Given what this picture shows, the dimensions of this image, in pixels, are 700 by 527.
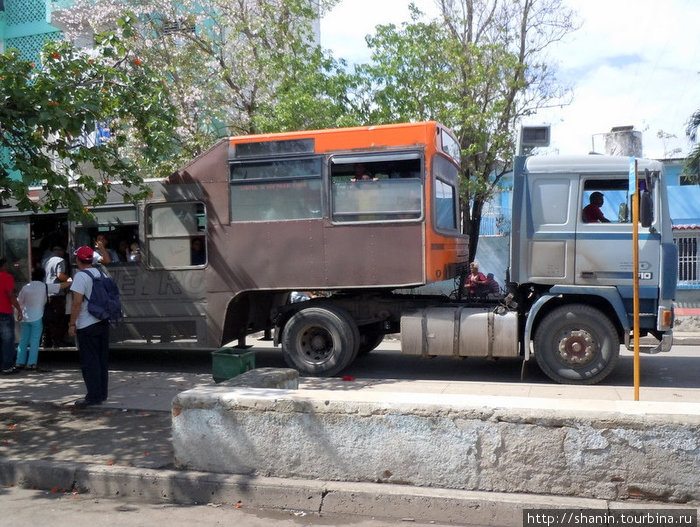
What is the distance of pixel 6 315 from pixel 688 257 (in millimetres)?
17203

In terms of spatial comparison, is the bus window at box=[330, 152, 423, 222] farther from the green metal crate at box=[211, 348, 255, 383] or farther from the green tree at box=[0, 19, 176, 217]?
the green tree at box=[0, 19, 176, 217]

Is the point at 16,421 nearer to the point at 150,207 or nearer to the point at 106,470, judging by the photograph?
the point at 106,470

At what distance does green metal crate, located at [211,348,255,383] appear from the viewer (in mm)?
8109

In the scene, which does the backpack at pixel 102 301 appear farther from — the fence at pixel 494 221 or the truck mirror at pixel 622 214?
the fence at pixel 494 221

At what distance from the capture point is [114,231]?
10.2m

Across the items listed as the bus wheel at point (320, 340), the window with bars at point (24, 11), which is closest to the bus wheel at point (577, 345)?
the bus wheel at point (320, 340)

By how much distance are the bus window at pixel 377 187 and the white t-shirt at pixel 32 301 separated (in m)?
4.39

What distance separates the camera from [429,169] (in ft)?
29.2

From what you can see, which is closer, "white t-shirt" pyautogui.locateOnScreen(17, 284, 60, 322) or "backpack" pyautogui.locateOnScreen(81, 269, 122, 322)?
"backpack" pyautogui.locateOnScreen(81, 269, 122, 322)

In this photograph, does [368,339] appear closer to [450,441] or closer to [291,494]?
[291,494]

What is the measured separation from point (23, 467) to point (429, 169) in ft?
18.9

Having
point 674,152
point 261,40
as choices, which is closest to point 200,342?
point 261,40

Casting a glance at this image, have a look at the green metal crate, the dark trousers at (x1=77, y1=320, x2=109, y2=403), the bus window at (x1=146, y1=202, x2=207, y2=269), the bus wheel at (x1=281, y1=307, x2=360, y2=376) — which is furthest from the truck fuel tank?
the dark trousers at (x1=77, y1=320, x2=109, y2=403)

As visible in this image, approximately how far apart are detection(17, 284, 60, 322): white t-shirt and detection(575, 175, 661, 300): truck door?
7.40 meters
